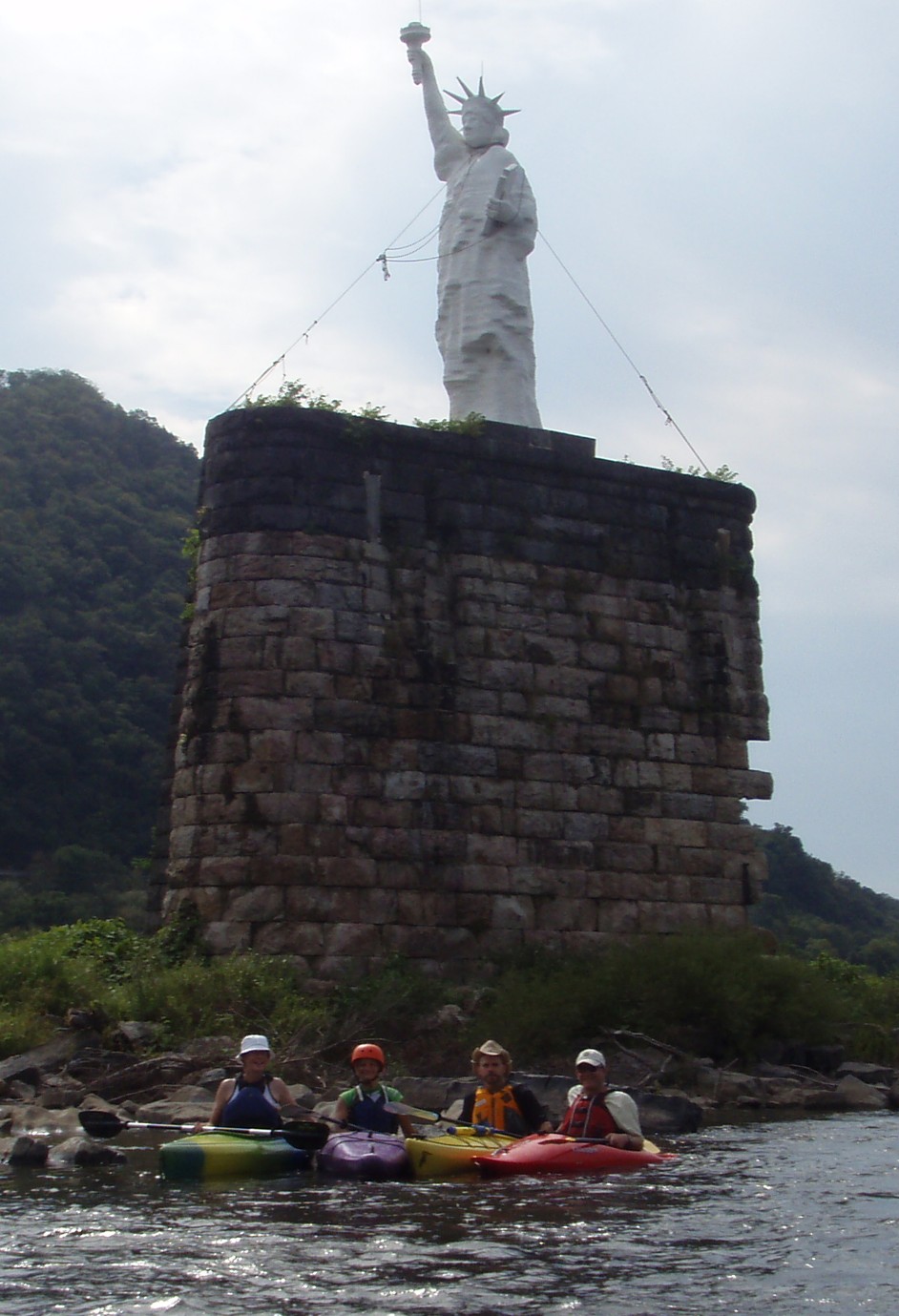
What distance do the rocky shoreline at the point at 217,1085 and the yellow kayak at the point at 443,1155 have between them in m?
0.80

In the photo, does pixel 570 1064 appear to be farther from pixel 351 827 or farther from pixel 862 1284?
pixel 862 1284

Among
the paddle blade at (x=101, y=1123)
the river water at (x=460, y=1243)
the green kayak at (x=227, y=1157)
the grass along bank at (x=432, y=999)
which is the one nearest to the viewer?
the river water at (x=460, y=1243)

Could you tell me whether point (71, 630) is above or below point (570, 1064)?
above

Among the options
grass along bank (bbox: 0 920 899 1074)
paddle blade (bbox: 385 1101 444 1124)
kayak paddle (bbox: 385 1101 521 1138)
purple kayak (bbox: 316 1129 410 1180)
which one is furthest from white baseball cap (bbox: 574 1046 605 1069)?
grass along bank (bbox: 0 920 899 1074)

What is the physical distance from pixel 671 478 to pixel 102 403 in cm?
3702

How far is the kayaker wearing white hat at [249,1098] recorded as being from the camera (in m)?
9.62

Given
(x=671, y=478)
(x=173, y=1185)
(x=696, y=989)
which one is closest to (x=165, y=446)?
(x=671, y=478)

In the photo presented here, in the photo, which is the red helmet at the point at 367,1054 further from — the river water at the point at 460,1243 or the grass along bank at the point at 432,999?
the grass along bank at the point at 432,999

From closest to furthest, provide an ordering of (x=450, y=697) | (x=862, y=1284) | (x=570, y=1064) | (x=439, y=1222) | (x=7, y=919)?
(x=862, y=1284), (x=439, y=1222), (x=570, y=1064), (x=450, y=697), (x=7, y=919)

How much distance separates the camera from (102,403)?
5147cm

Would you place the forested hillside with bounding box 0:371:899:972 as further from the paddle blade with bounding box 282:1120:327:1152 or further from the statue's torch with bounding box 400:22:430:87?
the paddle blade with bounding box 282:1120:327:1152

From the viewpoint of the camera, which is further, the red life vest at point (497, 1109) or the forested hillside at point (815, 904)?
the forested hillside at point (815, 904)

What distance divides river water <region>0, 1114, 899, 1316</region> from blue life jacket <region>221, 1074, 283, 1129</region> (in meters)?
0.41

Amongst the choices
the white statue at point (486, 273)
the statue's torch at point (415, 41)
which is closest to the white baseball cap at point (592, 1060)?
the white statue at point (486, 273)
